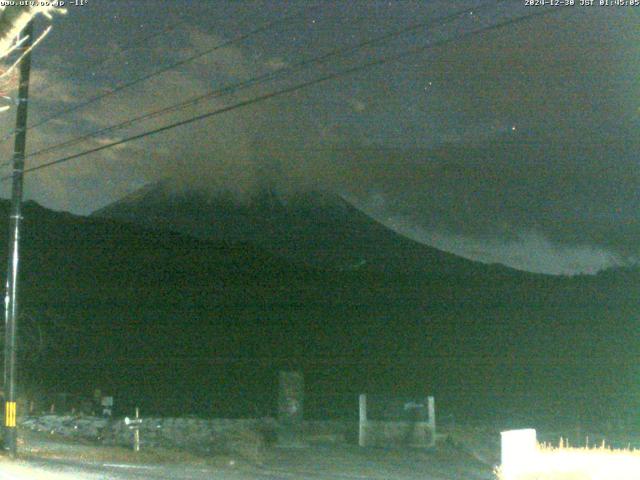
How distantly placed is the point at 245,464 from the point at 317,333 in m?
36.8

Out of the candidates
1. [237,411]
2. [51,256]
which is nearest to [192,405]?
[237,411]

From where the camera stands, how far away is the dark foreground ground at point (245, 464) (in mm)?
14109

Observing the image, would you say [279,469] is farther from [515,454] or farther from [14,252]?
[14,252]

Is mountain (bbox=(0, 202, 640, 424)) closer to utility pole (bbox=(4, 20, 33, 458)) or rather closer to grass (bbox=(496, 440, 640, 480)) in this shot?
utility pole (bbox=(4, 20, 33, 458))

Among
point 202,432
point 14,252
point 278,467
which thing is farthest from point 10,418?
point 202,432

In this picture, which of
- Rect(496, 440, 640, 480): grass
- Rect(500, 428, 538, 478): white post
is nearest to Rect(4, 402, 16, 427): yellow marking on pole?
Rect(496, 440, 640, 480): grass

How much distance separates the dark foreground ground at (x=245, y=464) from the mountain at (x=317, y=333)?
1546cm

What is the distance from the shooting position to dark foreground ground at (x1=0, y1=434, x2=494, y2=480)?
46.3 ft

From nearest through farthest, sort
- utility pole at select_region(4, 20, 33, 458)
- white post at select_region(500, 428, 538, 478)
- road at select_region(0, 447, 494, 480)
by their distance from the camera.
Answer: white post at select_region(500, 428, 538, 478) → road at select_region(0, 447, 494, 480) → utility pole at select_region(4, 20, 33, 458)

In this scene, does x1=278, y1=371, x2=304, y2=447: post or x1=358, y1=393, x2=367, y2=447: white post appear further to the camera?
x1=278, y1=371, x2=304, y2=447: post

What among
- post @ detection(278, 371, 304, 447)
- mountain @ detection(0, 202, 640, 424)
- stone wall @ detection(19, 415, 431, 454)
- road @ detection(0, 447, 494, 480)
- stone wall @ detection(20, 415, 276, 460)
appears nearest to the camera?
road @ detection(0, 447, 494, 480)

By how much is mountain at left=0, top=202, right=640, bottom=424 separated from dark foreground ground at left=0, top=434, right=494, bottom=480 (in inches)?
609

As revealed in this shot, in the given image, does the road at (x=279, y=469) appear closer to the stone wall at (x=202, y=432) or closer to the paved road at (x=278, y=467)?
the paved road at (x=278, y=467)

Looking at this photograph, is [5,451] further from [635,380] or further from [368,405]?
[635,380]
